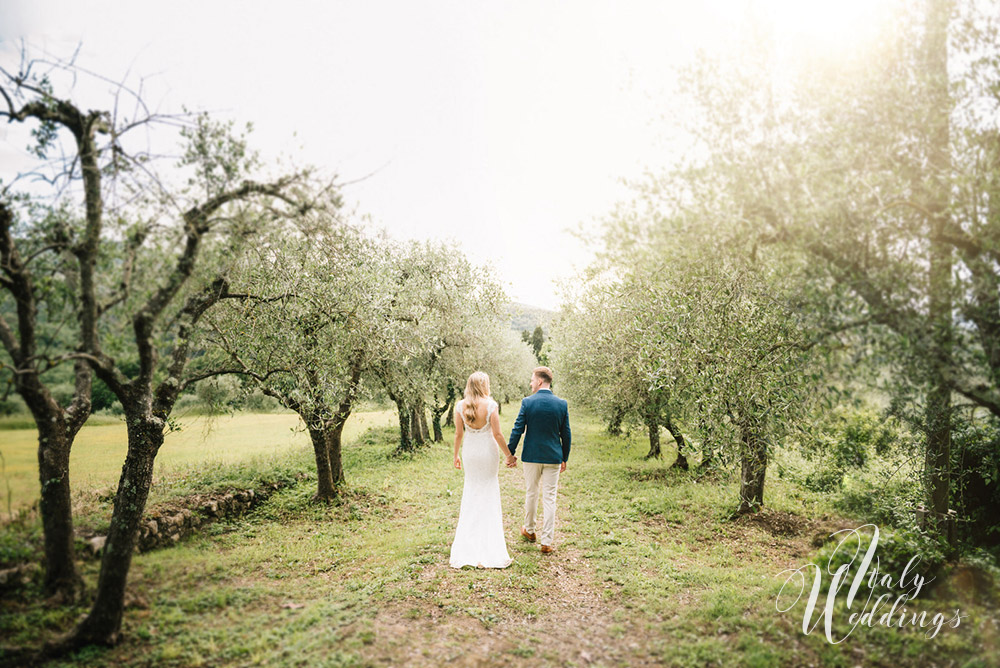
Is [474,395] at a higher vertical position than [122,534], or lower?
higher

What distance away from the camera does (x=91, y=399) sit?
717 cm

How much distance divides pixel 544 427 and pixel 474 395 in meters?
1.41

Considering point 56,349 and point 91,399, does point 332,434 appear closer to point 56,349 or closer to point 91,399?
point 91,399

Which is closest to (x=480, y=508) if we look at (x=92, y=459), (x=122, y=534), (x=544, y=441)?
(x=544, y=441)

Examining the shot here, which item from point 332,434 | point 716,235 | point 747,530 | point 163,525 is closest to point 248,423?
point 332,434

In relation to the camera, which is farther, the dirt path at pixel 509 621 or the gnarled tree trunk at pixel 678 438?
the gnarled tree trunk at pixel 678 438

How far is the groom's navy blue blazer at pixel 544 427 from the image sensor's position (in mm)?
8680

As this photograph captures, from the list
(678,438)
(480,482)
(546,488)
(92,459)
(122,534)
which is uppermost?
(92,459)

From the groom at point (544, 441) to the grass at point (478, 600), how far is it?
997 mm

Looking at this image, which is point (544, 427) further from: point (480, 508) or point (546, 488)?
point (480, 508)

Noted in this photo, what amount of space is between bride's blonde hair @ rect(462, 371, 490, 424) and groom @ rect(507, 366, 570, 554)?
777mm

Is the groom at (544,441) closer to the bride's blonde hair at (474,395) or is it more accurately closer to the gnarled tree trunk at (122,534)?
the bride's blonde hair at (474,395)

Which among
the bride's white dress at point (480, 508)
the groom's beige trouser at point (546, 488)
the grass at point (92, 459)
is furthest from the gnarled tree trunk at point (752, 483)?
the grass at point (92, 459)

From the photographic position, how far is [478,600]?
275 inches
